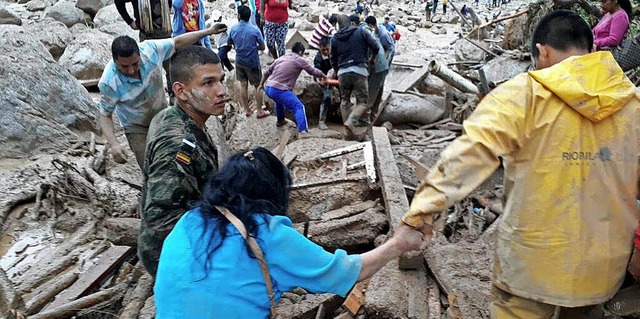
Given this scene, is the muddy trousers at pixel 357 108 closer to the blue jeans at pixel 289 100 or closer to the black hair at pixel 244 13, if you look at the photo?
the blue jeans at pixel 289 100

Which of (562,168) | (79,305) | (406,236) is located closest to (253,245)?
(406,236)

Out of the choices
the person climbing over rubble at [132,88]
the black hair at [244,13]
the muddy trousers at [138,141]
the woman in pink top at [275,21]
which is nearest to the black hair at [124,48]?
the person climbing over rubble at [132,88]

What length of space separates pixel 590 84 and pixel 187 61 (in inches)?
89.6

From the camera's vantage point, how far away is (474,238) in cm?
478

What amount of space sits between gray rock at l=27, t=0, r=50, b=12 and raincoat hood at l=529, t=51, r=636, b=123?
2302 centimetres

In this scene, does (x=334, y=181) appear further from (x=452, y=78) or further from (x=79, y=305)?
(x=79, y=305)

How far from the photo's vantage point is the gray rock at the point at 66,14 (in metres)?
17.7

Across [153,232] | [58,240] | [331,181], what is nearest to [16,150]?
[58,240]

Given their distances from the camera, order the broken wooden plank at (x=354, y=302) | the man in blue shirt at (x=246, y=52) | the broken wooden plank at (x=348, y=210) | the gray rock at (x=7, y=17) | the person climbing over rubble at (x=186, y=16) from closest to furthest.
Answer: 1. the broken wooden plank at (x=354, y=302)
2. the broken wooden plank at (x=348, y=210)
3. the person climbing over rubble at (x=186, y=16)
4. the man in blue shirt at (x=246, y=52)
5. the gray rock at (x=7, y=17)

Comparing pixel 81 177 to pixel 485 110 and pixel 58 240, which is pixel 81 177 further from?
pixel 485 110

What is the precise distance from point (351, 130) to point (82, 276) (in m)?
4.42

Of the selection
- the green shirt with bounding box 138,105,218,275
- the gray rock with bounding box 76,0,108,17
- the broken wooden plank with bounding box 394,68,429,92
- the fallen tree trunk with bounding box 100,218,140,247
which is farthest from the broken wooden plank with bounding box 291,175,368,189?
the gray rock with bounding box 76,0,108,17

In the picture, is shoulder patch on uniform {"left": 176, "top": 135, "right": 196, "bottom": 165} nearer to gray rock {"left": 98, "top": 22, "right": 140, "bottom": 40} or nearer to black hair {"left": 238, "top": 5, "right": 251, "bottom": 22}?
black hair {"left": 238, "top": 5, "right": 251, "bottom": 22}

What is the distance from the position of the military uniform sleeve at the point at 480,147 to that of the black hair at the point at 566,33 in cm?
37
